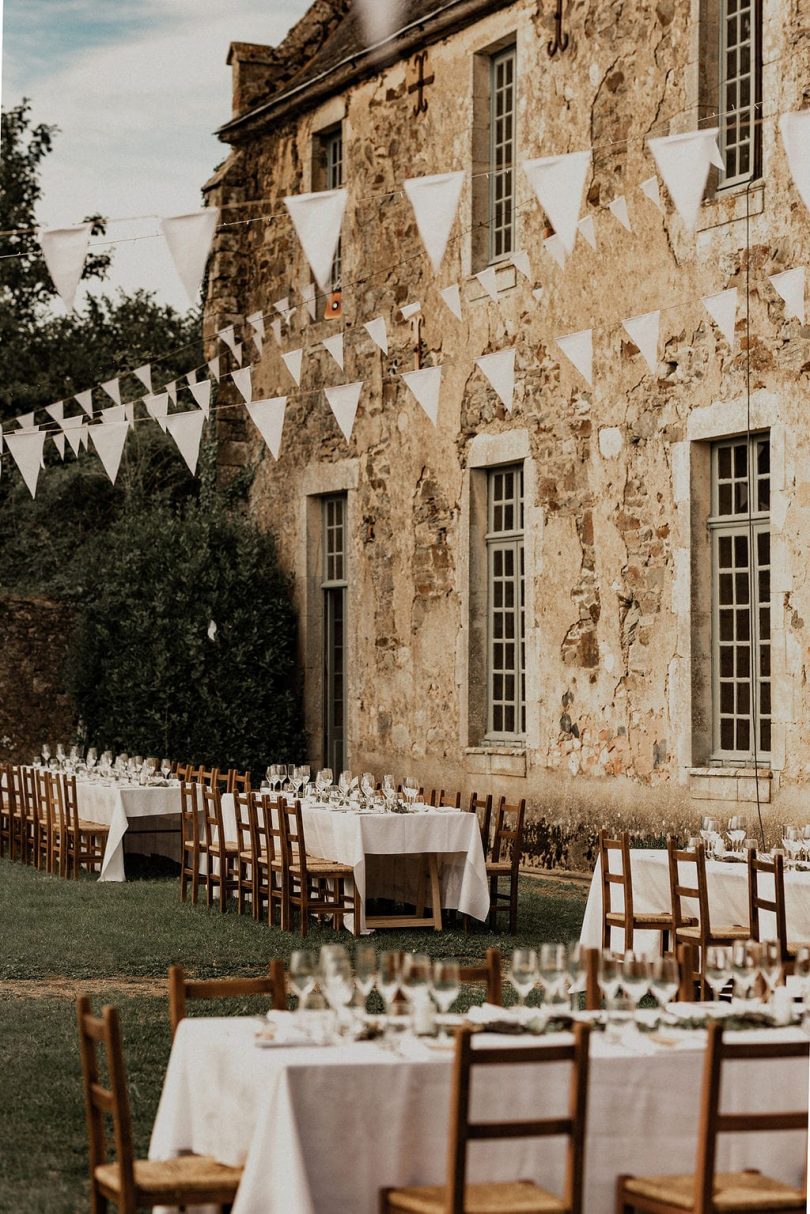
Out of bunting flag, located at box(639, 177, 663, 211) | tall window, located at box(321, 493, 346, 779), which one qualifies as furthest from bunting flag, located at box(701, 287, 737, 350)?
tall window, located at box(321, 493, 346, 779)

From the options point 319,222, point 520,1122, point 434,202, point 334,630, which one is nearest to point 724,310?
point 434,202

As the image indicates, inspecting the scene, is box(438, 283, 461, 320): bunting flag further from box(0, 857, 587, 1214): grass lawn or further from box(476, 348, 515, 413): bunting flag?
box(0, 857, 587, 1214): grass lawn

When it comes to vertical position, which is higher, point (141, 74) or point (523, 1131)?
point (141, 74)

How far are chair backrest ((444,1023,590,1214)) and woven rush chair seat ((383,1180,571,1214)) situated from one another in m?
0.03

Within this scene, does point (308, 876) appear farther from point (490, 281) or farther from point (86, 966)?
point (490, 281)

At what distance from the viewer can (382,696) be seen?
14.9 meters

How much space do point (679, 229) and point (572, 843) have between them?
13.9 ft

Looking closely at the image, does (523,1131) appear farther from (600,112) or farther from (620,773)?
(600,112)

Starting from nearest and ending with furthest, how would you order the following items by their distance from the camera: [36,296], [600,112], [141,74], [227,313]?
[141,74] → [600,112] → [227,313] → [36,296]

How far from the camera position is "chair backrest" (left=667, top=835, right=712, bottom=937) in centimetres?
720

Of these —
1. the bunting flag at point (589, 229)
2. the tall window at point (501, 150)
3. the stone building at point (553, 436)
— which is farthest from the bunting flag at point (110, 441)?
the bunting flag at point (589, 229)

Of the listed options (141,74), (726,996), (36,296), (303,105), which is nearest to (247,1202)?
(726,996)

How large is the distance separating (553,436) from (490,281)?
4.51 feet

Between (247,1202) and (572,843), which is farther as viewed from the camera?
(572,843)
